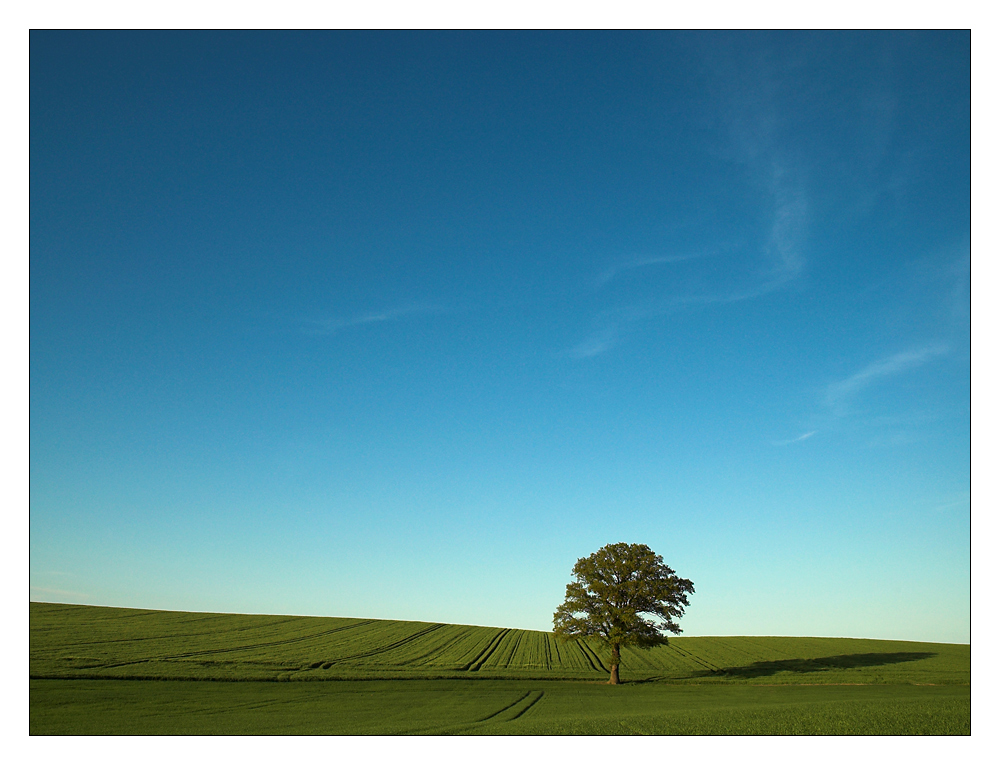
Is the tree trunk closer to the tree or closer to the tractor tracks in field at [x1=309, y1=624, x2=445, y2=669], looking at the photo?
the tree

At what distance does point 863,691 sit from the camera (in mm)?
41469

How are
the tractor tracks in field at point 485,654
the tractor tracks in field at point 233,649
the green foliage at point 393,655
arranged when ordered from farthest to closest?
the tractor tracks in field at point 485,654 < the green foliage at point 393,655 < the tractor tracks in field at point 233,649

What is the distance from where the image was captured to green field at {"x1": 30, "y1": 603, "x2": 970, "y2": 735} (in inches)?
1033

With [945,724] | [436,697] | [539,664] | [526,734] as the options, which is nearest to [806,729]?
[945,724]

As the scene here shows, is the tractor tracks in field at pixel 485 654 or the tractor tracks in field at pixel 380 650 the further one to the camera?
the tractor tracks in field at pixel 485 654

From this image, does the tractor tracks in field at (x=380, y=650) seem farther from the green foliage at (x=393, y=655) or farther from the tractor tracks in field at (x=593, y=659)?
the tractor tracks in field at (x=593, y=659)

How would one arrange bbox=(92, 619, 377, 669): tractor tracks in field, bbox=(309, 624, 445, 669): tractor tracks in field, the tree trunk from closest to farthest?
bbox=(92, 619, 377, 669): tractor tracks in field
the tree trunk
bbox=(309, 624, 445, 669): tractor tracks in field

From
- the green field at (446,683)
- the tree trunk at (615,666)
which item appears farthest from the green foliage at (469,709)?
the tree trunk at (615,666)

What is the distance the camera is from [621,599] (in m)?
53.4

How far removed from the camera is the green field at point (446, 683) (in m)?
26.2

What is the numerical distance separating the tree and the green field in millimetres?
3575

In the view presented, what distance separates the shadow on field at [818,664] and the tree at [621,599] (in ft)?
33.7

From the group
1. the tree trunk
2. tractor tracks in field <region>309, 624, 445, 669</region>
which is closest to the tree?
the tree trunk
